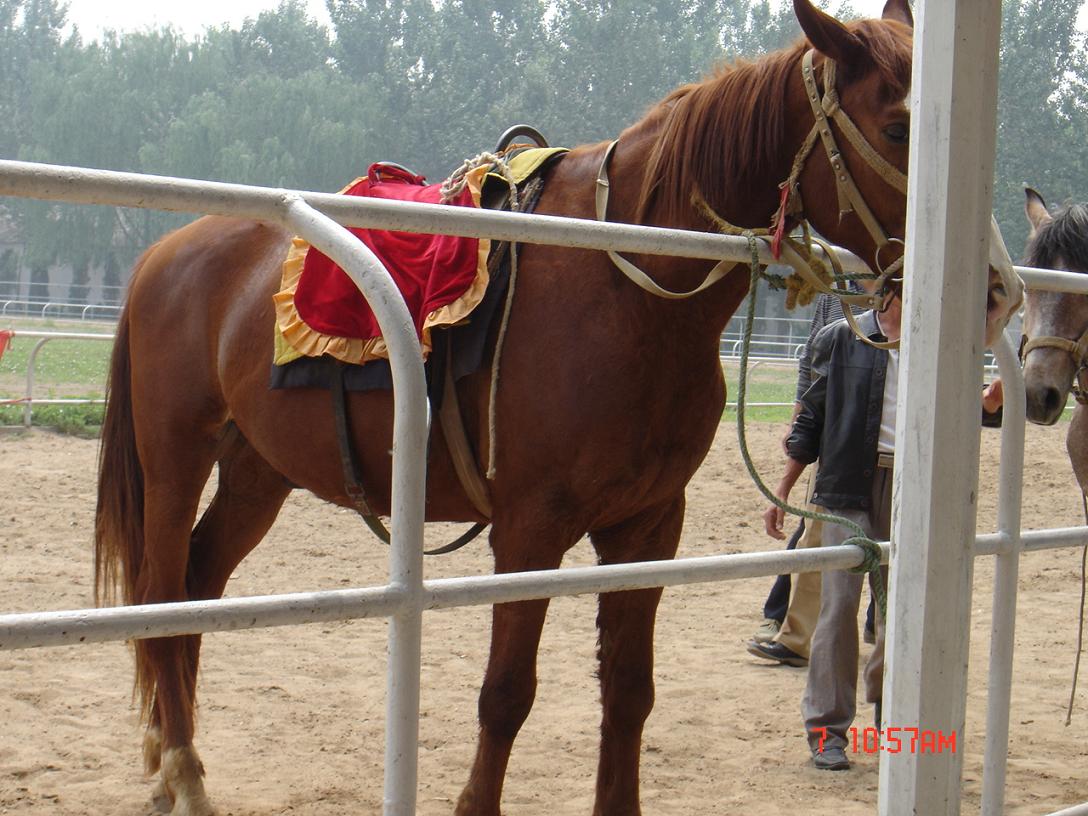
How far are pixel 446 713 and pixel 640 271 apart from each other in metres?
2.36

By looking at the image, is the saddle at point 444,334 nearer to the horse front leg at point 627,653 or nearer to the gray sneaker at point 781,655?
the horse front leg at point 627,653

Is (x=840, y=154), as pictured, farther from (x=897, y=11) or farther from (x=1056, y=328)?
(x=1056, y=328)

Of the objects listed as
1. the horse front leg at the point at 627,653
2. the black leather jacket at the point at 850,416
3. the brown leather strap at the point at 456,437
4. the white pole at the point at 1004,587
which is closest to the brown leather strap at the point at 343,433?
the brown leather strap at the point at 456,437

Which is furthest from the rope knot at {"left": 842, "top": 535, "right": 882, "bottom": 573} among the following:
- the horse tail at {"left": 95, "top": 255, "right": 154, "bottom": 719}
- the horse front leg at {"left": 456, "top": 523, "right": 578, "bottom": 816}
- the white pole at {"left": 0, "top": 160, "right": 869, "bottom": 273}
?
the horse tail at {"left": 95, "top": 255, "right": 154, "bottom": 719}

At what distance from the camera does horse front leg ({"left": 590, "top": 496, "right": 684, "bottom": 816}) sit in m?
2.80

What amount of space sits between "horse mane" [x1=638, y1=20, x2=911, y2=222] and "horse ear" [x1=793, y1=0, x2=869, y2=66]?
1.6 inches

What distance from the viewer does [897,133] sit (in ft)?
7.58

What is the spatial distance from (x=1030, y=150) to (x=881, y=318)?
34959 mm

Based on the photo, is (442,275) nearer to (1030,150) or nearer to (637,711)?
(637,711)

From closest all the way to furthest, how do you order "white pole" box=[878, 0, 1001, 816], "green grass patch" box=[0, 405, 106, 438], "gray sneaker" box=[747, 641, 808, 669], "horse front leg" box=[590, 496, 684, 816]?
A: "white pole" box=[878, 0, 1001, 816] < "horse front leg" box=[590, 496, 684, 816] < "gray sneaker" box=[747, 641, 808, 669] < "green grass patch" box=[0, 405, 106, 438]

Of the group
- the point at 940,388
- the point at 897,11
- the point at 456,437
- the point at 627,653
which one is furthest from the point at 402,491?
the point at 897,11

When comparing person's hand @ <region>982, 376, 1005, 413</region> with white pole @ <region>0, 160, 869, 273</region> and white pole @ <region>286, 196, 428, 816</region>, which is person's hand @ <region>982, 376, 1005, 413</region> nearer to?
white pole @ <region>0, 160, 869, 273</region>
